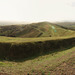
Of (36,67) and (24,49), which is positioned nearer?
(36,67)

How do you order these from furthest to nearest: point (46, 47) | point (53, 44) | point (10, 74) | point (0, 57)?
1. point (53, 44)
2. point (46, 47)
3. point (0, 57)
4. point (10, 74)

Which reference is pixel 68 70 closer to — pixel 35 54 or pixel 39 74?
pixel 39 74

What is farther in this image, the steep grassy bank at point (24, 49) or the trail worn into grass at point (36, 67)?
the steep grassy bank at point (24, 49)

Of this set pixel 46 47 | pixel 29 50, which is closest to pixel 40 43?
pixel 46 47

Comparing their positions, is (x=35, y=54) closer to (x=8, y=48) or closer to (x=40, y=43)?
(x=40, y=43)

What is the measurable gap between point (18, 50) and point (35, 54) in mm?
8585

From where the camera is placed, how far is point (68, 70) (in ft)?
50.5

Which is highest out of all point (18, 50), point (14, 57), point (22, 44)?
point (22, 44)

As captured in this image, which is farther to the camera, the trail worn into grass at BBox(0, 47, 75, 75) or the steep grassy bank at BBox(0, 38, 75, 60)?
the steep grassy bank at BBox(0, 38, 75, 60)

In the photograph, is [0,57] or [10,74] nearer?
[10,74]

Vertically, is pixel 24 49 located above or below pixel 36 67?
below

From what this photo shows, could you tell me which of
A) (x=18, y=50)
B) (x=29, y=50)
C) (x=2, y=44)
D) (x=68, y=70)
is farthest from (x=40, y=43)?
(x=68, y=70)

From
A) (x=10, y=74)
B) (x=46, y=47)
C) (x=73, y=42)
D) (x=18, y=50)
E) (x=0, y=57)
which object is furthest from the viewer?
(x=73, y=42)

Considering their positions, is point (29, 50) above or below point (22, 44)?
below
